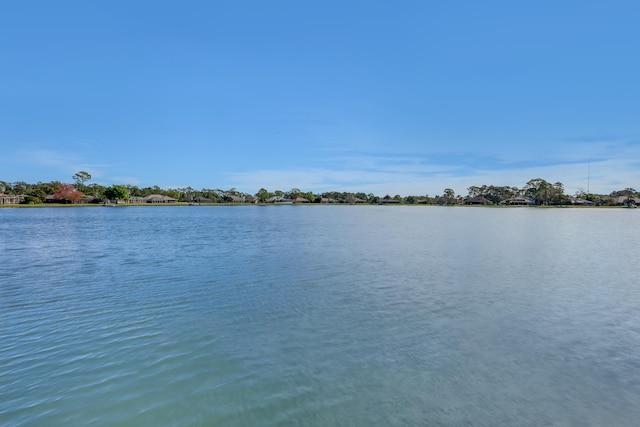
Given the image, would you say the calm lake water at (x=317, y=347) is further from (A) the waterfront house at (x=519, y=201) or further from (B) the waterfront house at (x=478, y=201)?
(B) the waterfront house at (x=478, y=201)

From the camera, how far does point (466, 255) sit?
18047 millimetres

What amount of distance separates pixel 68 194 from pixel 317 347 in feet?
422

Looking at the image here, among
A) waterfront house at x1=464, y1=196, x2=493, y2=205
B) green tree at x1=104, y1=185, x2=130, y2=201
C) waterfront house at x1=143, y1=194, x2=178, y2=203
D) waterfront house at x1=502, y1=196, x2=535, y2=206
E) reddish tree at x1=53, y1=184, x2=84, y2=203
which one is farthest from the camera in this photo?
waterfront house at x1=464, y1=196, x2=493, y2=205

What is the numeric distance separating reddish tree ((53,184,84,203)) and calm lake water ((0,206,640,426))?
115 metres

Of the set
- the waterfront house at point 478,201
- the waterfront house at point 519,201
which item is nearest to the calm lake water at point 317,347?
the waterfront house at point 519,201

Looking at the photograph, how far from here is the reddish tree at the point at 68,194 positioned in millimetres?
106812

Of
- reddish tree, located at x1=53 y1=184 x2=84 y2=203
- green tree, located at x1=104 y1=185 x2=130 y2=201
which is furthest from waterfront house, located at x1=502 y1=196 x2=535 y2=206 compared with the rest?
reddish tree, located at x1=53 y1=184 x2=84 y2=203

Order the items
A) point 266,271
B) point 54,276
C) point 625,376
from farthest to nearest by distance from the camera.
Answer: point 266,271 < point 54,276 < point 625,376

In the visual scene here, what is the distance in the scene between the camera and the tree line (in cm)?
10969

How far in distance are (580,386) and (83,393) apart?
24.9 feet

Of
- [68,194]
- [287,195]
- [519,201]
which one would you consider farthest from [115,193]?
[519,201]

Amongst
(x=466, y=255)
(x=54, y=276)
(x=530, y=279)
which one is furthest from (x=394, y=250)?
(x=54, y=276)

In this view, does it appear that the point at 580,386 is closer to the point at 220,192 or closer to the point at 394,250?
the point at 394,250

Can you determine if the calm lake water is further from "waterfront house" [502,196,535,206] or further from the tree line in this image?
"waterfront house" [502,196,535,206]
